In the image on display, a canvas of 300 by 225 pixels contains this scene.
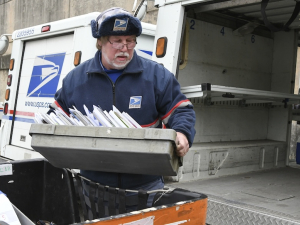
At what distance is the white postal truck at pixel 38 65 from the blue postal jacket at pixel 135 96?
7.48ft

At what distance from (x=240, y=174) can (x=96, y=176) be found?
2.80 metres

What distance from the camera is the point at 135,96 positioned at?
217 centimetres

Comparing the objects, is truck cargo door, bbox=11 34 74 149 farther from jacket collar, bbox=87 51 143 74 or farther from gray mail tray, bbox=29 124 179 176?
gray mail tray, bbox=29 124 179 176

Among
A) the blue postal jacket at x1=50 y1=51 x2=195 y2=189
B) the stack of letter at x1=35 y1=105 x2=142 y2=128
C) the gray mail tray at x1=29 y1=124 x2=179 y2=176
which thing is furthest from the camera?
the blue postal jacket at x1=50 y1=51 x2=195 y2=189

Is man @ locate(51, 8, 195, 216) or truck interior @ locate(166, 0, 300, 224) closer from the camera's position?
man @ locate(51, 8, 195, 216)

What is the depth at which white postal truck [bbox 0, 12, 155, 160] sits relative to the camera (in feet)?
15.3

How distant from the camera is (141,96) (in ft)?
7.11

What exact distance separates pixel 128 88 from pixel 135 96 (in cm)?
6

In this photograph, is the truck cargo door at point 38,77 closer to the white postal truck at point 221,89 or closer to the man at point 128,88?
the white postal truck at point 221,89

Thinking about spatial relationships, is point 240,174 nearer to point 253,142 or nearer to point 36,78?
point 253,142

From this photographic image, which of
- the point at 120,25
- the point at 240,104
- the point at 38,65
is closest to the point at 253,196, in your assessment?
the point at 240,104

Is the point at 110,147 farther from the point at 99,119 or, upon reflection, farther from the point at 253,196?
the point at 253,196

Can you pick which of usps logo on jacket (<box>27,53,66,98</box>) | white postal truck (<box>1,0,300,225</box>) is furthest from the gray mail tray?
usps logo on jacket (<box>27,53,66,98</box>)

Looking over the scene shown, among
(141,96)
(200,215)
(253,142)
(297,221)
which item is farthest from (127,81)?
(253,142)
